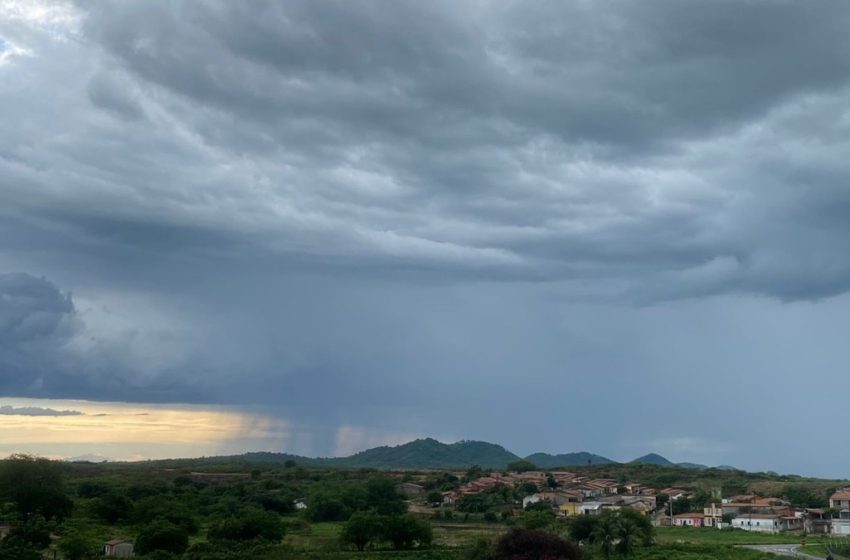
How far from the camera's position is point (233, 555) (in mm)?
58188

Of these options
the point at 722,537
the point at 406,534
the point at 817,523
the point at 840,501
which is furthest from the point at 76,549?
the point at 840,501

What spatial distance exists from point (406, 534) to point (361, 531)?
4016mm

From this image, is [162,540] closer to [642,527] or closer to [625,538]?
[625,538]

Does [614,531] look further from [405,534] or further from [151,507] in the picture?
[151,507]

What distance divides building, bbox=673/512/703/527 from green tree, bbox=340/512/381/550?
4603 centimetres

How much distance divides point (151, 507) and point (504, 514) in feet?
129

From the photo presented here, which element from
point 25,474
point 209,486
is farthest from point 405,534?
point 209,486

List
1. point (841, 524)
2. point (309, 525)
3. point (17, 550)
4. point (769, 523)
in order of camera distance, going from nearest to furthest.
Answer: point (17, 550) → point (309, 525) → point (841, 524) → point (769, 523)

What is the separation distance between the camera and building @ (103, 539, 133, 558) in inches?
2594

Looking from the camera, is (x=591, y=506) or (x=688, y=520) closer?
(x=688, y=520)

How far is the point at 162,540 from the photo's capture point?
65938 millimetres

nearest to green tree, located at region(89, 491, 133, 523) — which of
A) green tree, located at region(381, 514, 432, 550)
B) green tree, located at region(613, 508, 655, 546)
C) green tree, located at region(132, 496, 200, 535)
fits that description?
green tree, located at region(132, 496, 200, 535)

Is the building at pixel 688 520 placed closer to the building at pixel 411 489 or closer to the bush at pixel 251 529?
the building at pixel 411 489

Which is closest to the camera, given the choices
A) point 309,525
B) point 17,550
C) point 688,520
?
point 17,550
